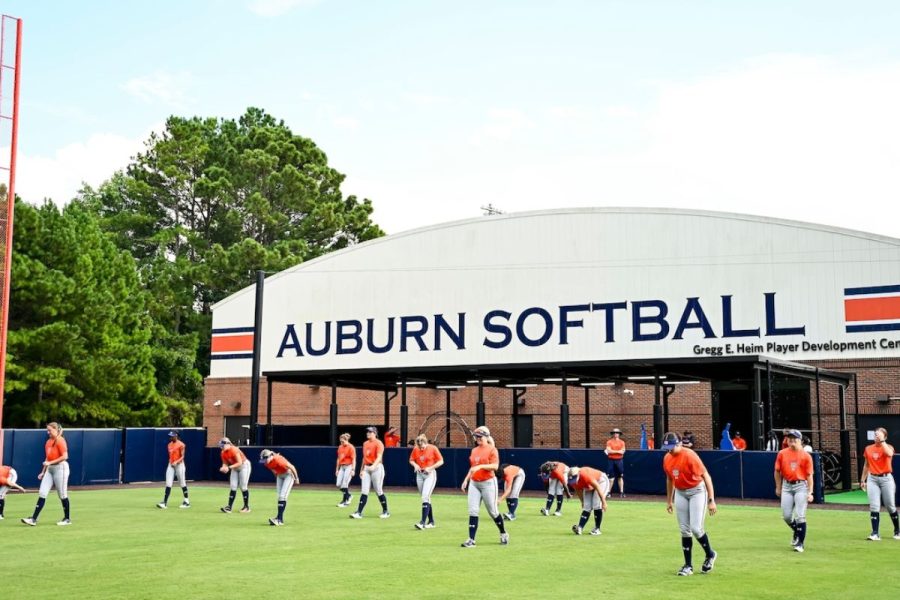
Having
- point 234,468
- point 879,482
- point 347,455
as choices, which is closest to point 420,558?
point 879,482

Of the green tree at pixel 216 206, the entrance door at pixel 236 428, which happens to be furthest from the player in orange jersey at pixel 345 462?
the green tree at pixel 216 206

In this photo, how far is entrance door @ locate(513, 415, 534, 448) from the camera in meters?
42.4

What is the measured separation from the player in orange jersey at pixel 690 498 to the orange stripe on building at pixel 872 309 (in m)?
25.0

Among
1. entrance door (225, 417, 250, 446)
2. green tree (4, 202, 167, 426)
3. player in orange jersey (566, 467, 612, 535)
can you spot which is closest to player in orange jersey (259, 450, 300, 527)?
player in orange jersey (566, 467, 612, 535)

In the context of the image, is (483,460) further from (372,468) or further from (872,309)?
(872,309)

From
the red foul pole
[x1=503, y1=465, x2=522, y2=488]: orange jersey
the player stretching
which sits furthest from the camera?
the red foul pole

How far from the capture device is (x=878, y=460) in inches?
687

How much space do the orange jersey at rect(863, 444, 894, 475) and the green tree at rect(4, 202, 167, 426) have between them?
35284 mm

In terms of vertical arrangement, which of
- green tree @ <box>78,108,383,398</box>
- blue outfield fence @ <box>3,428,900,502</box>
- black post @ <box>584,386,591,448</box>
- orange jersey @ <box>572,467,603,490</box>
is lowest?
blue outfield fence @ <box>3,428,900,502</box>

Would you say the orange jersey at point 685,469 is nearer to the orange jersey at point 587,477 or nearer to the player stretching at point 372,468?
the orange jersey at point 587,477

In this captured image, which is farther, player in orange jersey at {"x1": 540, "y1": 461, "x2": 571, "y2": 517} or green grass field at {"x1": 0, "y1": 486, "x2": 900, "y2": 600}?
player in orange jersey at {"x1": 540, "y1": 461, "x2": 571, "y2": 517}

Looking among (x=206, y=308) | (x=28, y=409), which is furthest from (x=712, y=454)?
(x=206, y=308)

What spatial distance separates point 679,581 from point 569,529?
265 inches

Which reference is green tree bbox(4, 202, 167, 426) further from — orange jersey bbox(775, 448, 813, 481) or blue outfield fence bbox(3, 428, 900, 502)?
orange jersey bbox(775, 448, 813, 481)
